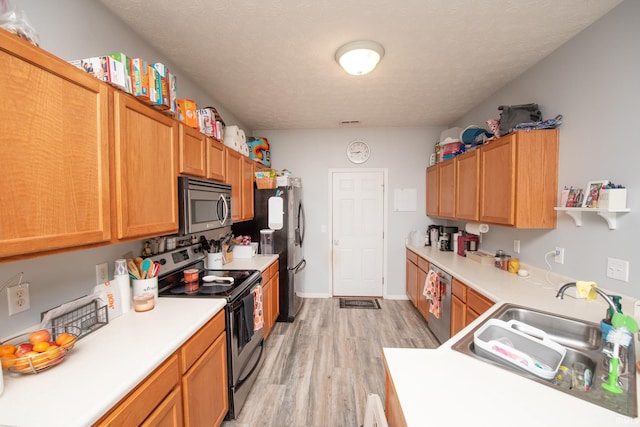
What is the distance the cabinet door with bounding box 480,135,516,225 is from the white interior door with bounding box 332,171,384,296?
169 centimetres

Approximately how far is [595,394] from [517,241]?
183 centimetres

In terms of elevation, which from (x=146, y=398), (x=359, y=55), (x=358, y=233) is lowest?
(x=146, y=398)

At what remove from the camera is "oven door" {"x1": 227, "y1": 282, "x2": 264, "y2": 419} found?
1.70 meters

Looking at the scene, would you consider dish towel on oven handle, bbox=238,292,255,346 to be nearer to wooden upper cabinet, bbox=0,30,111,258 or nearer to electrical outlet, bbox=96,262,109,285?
electrical outlet, bbox=96,262,109,285

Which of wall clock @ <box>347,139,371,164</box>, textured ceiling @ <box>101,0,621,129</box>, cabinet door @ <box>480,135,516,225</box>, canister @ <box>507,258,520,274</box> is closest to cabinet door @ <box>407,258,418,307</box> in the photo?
canister @ <box>507,258,520,274</box>

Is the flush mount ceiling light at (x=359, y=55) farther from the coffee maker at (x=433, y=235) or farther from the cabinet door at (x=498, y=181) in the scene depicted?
the coffee maker at (x=433, y=235)

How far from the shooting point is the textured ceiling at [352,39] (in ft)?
5.07

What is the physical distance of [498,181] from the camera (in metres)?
2.16

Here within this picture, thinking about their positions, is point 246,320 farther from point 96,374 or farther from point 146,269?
point 96,374

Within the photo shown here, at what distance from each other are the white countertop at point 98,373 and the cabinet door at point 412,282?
2826mm

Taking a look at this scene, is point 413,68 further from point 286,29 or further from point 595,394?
point 595,394

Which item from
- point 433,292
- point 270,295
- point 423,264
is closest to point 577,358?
point 433,292

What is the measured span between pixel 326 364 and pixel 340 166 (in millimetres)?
2703

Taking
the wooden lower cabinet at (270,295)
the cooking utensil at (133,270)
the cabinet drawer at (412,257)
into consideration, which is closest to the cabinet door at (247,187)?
the wooden lower cabinet at (270,295)
